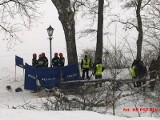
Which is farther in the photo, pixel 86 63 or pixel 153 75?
pixel 86 63

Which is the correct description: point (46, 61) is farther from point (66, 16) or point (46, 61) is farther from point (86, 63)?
point (66, 16)

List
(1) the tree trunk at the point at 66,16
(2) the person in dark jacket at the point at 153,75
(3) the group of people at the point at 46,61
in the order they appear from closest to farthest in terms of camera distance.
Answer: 1. (2) the person in dark jacket at the point at 153,75
2. (3) the group of people at the point at 46,61
3. (1) the tree trunk at the point at 66,16

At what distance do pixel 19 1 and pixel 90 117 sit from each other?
653 inches

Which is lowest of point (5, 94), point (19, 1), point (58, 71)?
point (5, 94)

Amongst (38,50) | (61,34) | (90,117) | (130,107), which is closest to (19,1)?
(130,107)

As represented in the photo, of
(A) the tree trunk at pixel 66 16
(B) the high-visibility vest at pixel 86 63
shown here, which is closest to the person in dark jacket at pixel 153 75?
(B) the high-visibility vest at pixel 86 63

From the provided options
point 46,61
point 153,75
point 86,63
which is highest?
point 46,61

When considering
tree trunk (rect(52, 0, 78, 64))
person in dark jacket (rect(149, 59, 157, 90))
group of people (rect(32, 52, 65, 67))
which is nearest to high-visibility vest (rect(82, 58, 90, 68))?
group of people (rect(32, 52, 65, 67))

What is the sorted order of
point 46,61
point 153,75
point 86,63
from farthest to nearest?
point 86,63
point 46,61
point 153,75

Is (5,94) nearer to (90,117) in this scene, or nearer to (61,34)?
(90,117)

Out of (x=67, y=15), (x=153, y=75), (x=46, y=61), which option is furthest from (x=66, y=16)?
(x=153, y=75)

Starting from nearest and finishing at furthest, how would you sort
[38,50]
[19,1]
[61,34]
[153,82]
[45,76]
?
[153,82]
[45,76]
[19,1]
[38,50]
[61,34]

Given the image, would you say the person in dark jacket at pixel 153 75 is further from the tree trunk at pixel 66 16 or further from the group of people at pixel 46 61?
the tree trunk at pixel 66 16

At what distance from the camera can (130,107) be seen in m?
12.9
